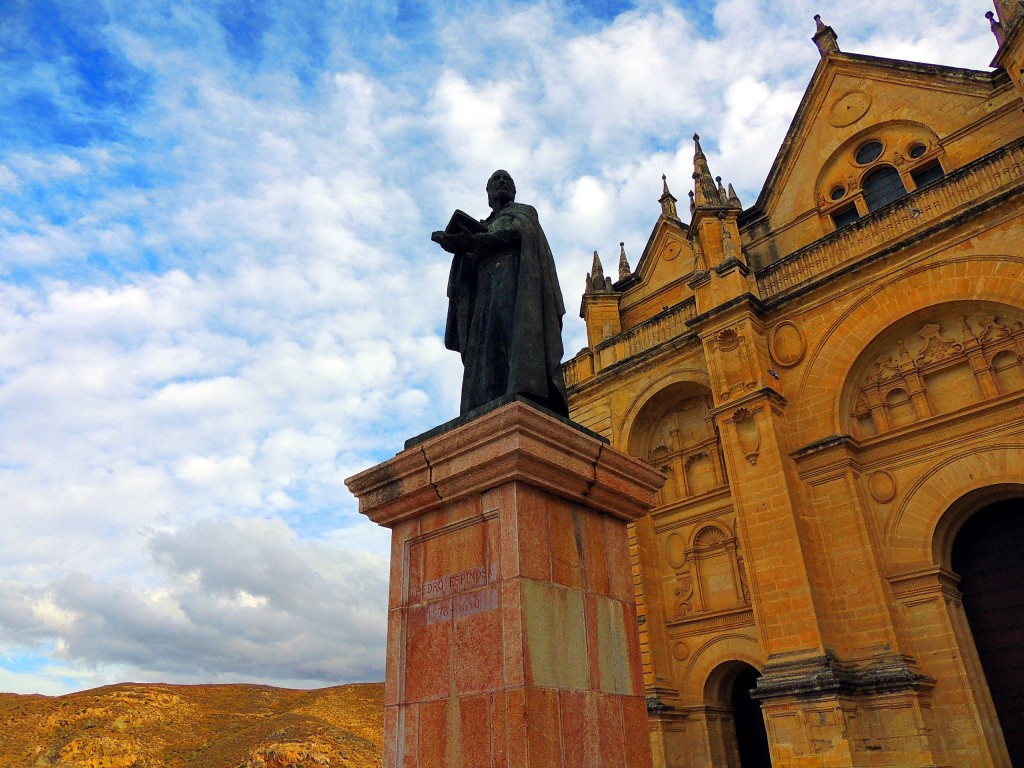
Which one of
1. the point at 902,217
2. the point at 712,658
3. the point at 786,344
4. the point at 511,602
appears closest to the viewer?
the point at 511,602

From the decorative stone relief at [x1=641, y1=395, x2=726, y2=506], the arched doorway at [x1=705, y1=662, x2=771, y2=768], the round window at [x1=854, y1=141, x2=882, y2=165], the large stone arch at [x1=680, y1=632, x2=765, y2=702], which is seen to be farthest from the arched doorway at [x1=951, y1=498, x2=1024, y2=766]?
the round window at [x1=854, y1=141, x2=882, y2=165]

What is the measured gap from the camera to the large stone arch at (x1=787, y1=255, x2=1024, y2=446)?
1309 cm

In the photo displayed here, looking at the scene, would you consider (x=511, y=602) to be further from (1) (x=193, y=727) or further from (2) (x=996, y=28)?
(1) (x=193, y=727)

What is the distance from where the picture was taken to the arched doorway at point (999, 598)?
12180 millimetres

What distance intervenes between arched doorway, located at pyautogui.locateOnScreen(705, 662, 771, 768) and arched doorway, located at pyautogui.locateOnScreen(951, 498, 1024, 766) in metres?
4.56

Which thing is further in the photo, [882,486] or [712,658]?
[712,658]

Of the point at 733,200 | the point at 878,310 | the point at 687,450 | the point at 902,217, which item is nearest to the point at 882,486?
the point at 878,310

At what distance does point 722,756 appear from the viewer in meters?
15.0

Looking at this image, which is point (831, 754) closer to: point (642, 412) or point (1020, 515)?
point (1020, 515)

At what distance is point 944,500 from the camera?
1297 centimetres

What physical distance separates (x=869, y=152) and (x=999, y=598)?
11277 millimetres

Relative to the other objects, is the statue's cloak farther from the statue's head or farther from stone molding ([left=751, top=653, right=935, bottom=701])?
stone molding ([left=751, top=653, right=935, bottom=701])

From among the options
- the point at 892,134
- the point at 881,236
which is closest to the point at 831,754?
the point at 881,236

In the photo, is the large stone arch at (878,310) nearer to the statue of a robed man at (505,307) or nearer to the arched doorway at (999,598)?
the arched doorway at (999,598)
